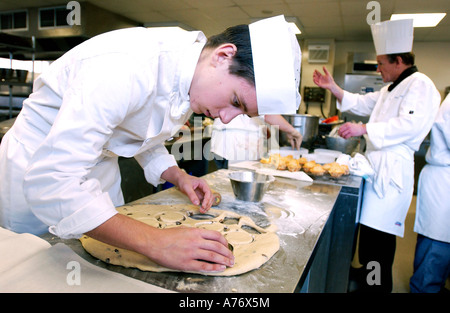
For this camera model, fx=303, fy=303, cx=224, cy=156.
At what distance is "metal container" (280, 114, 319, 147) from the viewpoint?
2.74 meters

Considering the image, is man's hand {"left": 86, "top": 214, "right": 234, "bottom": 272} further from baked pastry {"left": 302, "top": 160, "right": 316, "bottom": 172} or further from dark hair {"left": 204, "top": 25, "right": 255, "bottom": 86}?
baked pastry {"left": 302, "top": 160, "right": 316, "bottom": 172}

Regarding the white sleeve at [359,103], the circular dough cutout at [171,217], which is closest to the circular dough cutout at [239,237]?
the circular dough cutout at [171,217]

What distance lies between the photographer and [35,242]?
86 centimetres

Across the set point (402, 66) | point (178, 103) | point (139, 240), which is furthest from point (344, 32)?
point (139, 240)

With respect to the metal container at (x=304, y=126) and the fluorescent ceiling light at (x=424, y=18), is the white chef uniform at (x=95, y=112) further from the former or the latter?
the fluorescent ceiling light at (x=424, y=18)

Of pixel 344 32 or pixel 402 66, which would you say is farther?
pixel 344 32

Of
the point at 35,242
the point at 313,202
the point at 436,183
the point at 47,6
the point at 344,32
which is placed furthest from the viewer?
the point at 344,32

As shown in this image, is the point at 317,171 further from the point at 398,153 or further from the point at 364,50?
the point at 364,50

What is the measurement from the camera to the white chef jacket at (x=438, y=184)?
2.18 m

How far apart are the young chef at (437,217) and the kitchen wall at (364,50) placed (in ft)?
16.8

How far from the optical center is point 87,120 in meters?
0.71

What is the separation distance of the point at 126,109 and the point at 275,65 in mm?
447
